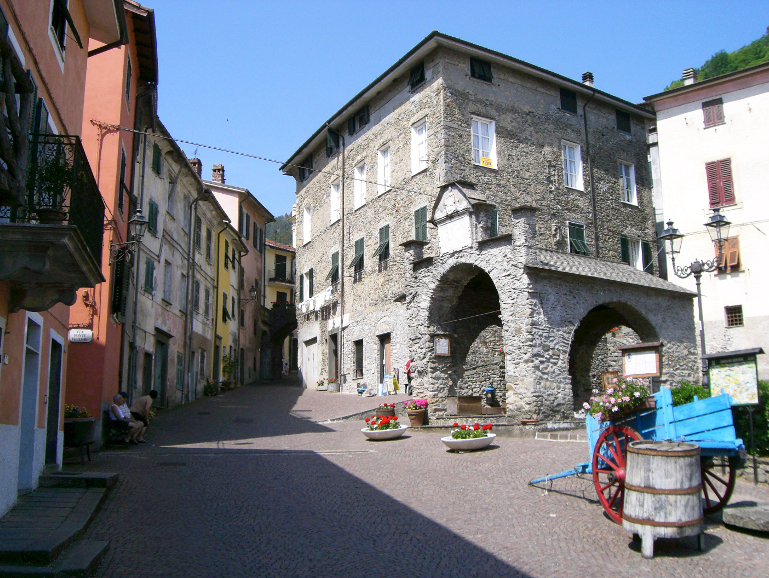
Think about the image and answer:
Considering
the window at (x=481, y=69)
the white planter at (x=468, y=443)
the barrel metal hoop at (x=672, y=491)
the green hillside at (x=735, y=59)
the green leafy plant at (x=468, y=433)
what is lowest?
the white planter at (x=468, y=443)

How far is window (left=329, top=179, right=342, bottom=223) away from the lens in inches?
1247

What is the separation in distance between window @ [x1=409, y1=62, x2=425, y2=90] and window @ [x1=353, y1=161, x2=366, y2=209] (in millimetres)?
4480

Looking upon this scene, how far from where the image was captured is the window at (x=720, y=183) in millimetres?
26625

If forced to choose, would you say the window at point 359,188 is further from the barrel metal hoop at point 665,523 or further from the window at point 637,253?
the barrel metal hoop at point 665,523

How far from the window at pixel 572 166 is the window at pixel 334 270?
10654 mm

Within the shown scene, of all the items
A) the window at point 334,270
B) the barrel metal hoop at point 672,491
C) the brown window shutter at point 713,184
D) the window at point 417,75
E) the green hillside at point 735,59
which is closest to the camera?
the barrel metal hoop at point 672,491

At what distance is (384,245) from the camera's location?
88.6 feet

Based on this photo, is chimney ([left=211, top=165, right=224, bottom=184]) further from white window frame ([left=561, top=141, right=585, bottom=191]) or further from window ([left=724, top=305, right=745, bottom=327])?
window ([left=724, top=305, right=745, bottom=327])

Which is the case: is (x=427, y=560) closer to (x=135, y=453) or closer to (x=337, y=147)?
(x=135, y=453)

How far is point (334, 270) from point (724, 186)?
1668 cm

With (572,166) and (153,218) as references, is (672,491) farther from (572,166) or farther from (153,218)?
(572,166)

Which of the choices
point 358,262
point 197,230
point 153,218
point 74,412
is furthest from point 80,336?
point 358,262

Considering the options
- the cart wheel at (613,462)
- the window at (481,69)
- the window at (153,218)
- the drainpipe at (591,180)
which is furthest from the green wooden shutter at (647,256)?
the cart wheel at (613,462)

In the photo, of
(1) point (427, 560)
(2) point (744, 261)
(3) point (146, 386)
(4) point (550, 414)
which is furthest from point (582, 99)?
(1) point (427, 560)
